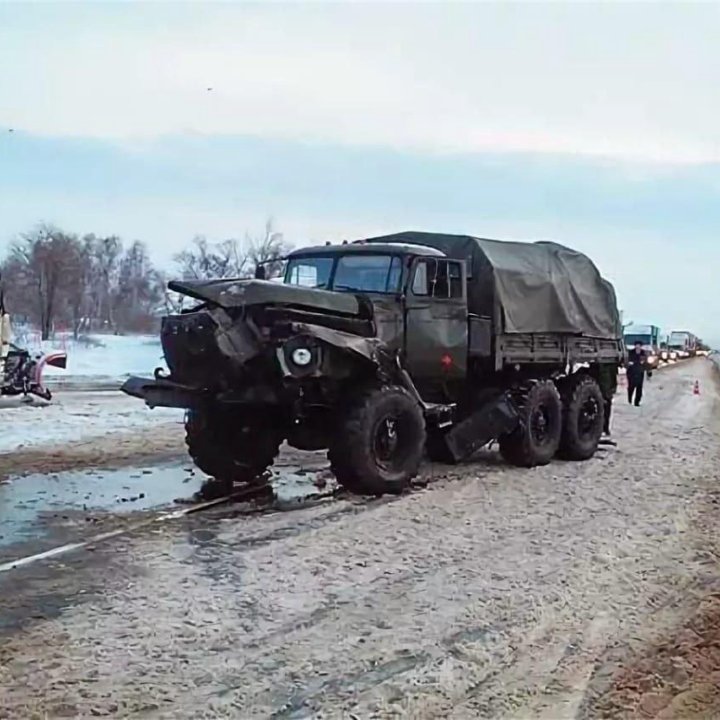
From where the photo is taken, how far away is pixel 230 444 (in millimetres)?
12211

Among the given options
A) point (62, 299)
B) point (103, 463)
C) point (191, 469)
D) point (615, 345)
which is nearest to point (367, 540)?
point (191, 469)

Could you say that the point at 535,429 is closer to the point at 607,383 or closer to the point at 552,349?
the point at 552,349

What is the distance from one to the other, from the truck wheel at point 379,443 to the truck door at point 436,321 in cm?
101

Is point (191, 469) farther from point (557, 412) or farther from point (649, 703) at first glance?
point (649, 703)

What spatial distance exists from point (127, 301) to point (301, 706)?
94078mm

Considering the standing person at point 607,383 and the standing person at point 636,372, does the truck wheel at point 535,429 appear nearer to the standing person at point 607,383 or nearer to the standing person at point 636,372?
the standing person at point 607,383

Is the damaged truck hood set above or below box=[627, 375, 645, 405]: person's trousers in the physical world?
above

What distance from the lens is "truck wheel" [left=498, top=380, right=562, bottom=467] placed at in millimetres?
13781

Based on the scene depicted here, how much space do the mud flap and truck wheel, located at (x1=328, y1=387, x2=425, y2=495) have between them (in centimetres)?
179

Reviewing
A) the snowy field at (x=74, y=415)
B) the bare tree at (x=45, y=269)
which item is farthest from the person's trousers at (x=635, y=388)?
the bare tree at (x=45, y=269)

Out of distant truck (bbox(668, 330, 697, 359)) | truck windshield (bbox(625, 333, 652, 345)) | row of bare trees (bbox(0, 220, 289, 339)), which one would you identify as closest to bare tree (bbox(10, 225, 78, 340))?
row of bare trees (bbox(0, 220, 289, 339))

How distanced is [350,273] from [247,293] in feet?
6.78

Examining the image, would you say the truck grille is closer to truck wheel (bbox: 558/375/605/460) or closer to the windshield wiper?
the windshield wiper

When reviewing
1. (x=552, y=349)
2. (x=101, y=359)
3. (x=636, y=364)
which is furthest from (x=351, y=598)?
(x=101, y=359)
